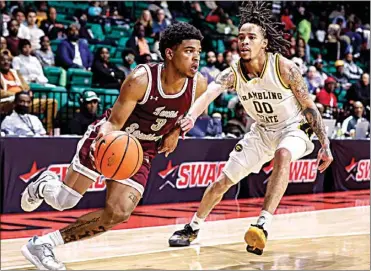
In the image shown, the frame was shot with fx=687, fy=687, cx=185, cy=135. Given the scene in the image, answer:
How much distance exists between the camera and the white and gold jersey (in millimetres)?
5590

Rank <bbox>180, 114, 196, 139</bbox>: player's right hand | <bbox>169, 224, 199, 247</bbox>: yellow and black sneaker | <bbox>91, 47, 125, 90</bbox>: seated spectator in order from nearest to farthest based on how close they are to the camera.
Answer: <bbox>180, 114, 196, 139</bbox>: player's right hand
<bbox>169, 224, 199, 247</bbox>: yellow and black sneaker
<bbox>91, 47, 125, 90</bbox>: seated spectator

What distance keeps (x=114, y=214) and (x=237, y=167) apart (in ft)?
5.16

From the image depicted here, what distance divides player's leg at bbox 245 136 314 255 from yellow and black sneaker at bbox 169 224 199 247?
105cm

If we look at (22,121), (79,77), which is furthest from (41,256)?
(79,77)

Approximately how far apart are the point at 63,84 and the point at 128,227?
4.08 metres

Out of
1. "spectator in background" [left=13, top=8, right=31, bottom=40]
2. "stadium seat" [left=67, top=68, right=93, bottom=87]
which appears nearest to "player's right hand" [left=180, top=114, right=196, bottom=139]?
"stadium seat" [left=67, top=68, right=93, bottom=87]

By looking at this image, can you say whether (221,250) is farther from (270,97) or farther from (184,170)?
(184,170)

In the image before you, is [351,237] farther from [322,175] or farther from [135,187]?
[322,175]

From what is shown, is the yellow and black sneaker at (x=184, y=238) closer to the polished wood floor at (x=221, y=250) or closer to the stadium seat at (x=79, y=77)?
the polished wood floor at (x=221, y=250)

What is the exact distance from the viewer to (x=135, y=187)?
15.7 ft

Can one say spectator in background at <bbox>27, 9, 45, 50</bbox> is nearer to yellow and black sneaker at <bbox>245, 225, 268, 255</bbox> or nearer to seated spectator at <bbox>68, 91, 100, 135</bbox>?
seated spectator at <bbox>68, 91, 100, 135</bbox>

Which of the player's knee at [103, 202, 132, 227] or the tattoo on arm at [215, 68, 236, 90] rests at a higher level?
the tattoo on arm at [215, 68, 236, 90]

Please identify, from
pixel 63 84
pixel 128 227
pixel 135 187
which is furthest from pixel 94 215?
pixel 63 84

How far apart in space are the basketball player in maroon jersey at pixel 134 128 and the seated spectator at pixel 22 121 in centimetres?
346
